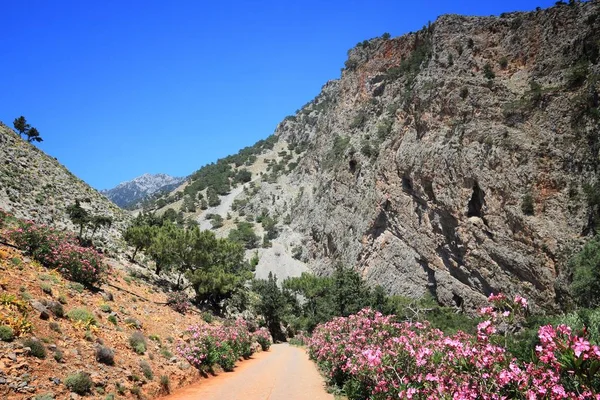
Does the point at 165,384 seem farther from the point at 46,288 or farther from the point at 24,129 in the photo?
the point at 24,129

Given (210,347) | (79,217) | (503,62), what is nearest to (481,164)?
(503,62)

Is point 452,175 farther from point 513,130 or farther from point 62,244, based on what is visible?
point 62,244

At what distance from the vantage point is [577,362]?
3.46 m

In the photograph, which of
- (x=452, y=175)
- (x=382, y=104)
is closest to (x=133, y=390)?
(x=452, y=175)

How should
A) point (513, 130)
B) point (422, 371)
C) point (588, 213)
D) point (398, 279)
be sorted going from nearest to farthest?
point (422, 371)
point (588, 213)
point (513, 130)
point (398, 279)

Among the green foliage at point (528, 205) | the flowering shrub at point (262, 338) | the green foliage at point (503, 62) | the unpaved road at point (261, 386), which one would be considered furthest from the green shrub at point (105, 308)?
the green foliage at point (503, 62)

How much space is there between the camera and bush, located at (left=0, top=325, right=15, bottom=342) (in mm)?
8367

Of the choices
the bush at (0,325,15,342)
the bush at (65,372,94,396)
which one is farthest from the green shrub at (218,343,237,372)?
the bush at (0,325,15,342)

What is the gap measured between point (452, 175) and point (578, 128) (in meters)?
10.3

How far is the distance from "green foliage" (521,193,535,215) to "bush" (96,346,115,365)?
29.6 m

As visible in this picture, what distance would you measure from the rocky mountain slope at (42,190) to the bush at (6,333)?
23819 mm

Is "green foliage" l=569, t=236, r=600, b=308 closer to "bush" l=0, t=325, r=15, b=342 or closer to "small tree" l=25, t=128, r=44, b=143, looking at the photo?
"bush" l=0, t=325, r=15, b=342

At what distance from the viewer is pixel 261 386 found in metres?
12.9

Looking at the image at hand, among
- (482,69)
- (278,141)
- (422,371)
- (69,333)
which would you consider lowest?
(69,333)
